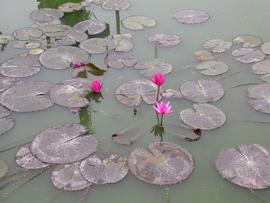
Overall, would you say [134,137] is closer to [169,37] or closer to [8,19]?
[169,37]

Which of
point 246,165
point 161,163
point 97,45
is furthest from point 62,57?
point 246,165

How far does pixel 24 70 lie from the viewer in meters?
3.93

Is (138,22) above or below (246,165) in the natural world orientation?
above

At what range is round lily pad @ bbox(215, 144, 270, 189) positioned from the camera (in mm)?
2860

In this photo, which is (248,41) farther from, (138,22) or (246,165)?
(246,165)

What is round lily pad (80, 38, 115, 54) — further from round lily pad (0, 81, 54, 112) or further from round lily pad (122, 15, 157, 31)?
round lily pad (0, 81, 54, 112)

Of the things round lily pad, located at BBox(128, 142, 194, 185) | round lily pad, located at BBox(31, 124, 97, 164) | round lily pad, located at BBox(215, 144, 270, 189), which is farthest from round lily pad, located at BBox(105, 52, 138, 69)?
round lily pad, located at BBox(215, 144, 270, 189)

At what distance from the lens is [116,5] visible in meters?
4.93

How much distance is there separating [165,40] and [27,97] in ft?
5.04

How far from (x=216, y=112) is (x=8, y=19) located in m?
2.68

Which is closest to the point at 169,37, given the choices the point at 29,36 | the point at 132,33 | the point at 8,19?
the point at 132,33

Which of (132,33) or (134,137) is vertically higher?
(132,33)

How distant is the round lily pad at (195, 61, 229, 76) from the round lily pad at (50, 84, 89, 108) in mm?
1118

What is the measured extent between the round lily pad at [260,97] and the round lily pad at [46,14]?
7.49ft
